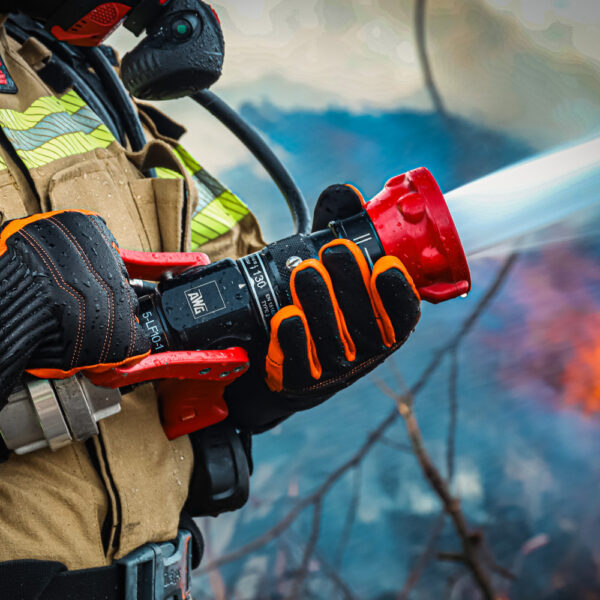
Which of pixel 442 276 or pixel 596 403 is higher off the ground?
pixel 442 276

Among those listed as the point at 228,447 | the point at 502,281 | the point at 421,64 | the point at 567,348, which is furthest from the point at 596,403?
the point at 228,447

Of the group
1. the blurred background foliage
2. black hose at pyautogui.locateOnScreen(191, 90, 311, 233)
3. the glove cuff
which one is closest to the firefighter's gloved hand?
the glove cuff

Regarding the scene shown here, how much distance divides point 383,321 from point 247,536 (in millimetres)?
1016

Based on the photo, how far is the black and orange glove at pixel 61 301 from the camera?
49 cm

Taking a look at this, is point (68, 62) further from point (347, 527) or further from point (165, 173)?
point (347, 527)

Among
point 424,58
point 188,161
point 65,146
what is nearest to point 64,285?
point 65,146

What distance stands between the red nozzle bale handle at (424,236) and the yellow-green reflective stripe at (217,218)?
0.34m

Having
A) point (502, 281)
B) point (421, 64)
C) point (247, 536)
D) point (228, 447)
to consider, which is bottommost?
point (247, 536)

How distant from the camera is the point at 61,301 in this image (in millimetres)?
505

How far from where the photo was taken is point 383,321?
634 mm

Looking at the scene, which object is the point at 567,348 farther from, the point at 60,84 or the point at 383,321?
the point at 60,84
